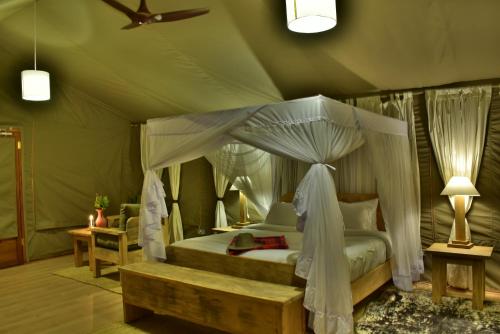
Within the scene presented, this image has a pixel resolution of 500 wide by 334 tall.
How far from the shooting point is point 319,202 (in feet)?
9.16

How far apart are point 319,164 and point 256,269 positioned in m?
0.98

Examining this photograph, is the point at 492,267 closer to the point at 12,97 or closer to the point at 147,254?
the point at 147,254

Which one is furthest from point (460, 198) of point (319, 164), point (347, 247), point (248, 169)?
point (248, 169)

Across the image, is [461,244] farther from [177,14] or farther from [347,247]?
[177,14]

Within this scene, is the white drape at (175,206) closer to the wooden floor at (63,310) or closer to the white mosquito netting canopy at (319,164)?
the wooden floor at (63,310)

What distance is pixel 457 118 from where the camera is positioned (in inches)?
159

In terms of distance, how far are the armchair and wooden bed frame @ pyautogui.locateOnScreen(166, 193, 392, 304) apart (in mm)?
1094

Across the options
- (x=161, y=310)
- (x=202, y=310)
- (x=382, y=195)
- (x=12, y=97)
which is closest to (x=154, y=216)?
(x=161, y=310)

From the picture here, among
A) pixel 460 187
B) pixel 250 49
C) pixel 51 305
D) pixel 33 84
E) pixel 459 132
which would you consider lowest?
pixel 51 305

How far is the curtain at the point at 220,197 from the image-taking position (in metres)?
6.04

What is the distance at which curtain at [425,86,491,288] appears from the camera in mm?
3924

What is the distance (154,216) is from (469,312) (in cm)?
286

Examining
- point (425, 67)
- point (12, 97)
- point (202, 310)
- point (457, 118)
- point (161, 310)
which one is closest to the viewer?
point (202, 310)

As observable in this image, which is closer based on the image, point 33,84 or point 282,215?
point 33,84
